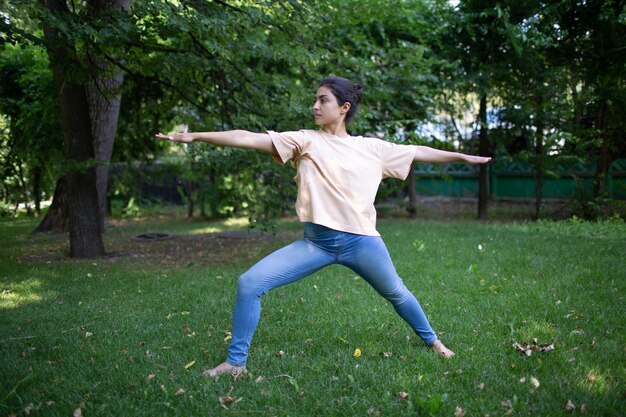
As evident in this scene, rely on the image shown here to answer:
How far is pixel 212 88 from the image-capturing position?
1073cm

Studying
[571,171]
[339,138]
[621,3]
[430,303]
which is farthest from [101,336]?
[571,171]

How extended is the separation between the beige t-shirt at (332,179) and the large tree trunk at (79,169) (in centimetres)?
580

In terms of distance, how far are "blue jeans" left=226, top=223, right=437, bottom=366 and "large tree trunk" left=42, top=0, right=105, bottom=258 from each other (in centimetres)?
579

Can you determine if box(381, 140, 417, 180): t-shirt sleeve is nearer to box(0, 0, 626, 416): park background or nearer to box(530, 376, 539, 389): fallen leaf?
box(0, 0, 626, 416): park background

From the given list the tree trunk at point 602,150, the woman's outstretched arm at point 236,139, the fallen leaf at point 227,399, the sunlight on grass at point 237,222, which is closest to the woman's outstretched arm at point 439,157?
the woman's outstretched arm at point 236,139

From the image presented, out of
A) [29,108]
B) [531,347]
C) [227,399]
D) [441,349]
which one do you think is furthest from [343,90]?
[29,108]

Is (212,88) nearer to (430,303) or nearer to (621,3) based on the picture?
(430,303)

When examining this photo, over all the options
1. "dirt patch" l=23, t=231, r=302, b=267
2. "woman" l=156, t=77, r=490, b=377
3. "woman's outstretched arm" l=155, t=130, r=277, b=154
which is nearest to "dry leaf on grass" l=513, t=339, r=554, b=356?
"woman" l=156, t=77, r=490, b=377

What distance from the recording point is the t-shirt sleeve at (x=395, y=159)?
436 cm

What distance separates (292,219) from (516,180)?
25.8ft

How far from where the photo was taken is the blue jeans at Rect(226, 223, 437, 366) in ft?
13.2

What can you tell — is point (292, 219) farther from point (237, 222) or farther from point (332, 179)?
point (332, 179)

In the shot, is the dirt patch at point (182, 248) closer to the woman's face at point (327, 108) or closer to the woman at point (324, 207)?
the woman at point (324, 207)

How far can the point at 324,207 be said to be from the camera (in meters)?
4.03
